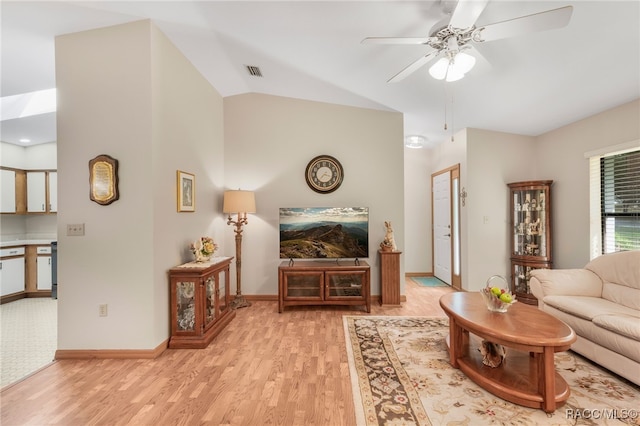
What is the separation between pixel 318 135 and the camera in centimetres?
443

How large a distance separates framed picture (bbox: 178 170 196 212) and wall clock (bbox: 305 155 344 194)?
5.46ft

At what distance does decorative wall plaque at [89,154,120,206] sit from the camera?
266cm

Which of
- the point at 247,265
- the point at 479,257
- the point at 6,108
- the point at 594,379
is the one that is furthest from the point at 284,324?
the point at 6,108

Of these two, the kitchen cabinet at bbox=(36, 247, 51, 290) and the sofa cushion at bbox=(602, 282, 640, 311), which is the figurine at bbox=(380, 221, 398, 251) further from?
the kitchen cabinet at bbox=(36, 247, 51, 290)

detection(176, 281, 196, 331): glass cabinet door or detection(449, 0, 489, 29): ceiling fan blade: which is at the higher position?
detection(449, 0, 489, 29): ceiling fan blade

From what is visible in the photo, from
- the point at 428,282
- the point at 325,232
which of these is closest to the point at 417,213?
the point at 428,282

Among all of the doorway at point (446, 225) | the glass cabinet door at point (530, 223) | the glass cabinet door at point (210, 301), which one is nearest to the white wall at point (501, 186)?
the glass cabinet door at point (530, 223)

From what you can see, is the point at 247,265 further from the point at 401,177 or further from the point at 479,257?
the point at 479,257

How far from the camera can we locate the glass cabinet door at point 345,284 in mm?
3904

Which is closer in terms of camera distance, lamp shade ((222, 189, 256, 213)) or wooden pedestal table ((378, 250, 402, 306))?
lamp shade ((222, 189, 256, 213))

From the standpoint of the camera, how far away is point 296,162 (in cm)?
444

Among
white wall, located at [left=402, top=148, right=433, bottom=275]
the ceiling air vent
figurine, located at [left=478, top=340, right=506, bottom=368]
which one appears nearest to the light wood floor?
figurine, located at [left=478, top=340, right=506, bottom=368]

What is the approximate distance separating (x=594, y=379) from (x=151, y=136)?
424 cm

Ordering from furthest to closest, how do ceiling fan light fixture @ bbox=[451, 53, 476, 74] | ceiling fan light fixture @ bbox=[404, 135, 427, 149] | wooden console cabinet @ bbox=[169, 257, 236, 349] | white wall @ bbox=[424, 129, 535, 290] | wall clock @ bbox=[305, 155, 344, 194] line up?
1. ceiling fan light fixture @ bbox=[404, 135, 427, 149]
2. white wall @ bbox=[424, 129, 535, 290]
3. wall clock @ bbox=[305, 155, 344, 194]
4. wooden console cabinet @ bbox=[169, 257, 236, 349]
5. ceiling fan light fixture @ bbox=[451, 53, 476, 74]
